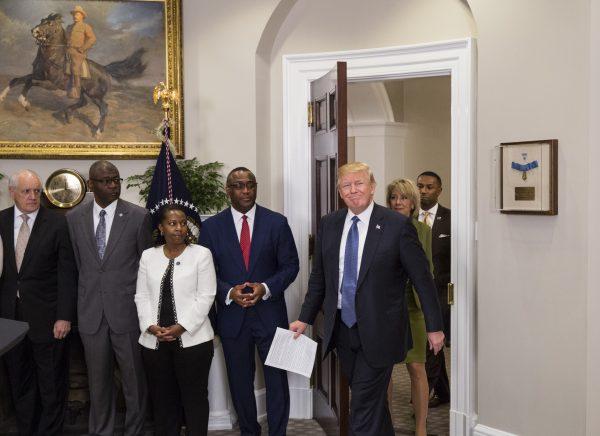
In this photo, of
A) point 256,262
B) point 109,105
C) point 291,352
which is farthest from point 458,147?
point 109,105

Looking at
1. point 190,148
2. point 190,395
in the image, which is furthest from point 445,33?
point 190,395

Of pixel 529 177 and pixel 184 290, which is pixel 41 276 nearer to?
pixel 184 290

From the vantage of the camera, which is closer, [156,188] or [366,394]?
[366,394]

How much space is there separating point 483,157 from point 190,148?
219 cm

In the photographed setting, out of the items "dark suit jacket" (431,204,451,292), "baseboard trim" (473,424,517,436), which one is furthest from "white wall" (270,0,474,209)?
"baseboard trim" (473,424,517,436)

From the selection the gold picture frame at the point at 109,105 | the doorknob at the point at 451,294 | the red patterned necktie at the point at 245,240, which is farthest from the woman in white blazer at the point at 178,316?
the doorknob at the point at 451,294

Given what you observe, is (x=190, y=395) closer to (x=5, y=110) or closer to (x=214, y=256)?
(x=214, y=256)

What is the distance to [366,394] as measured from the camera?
3.91 meters

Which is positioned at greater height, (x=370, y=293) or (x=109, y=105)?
(x=109, y=105)

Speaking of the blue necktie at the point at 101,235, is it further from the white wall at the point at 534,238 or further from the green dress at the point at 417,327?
the white wall at the point at 534,238

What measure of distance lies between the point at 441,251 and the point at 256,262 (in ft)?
5.12

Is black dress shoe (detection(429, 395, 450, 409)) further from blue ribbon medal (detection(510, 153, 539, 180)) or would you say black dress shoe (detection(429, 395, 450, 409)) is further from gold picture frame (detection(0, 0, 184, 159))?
gold picture frame (detection(0, 0, 184, 159))

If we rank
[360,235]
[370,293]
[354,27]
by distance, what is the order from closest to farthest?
[370,293]
[360,235]
[354,27]

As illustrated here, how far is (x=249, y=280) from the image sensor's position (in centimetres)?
471
